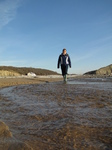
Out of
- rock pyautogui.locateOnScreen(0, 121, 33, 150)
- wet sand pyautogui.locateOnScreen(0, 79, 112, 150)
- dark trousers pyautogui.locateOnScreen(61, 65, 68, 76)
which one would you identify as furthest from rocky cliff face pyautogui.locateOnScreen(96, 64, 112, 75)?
rock pyautogui.locateOnScreen(0, 121, 33, 150)

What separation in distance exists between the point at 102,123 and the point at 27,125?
0.85 metres

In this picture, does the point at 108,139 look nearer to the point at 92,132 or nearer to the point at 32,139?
the point at 92,132

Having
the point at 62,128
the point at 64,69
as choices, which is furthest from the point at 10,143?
the point at 64,69

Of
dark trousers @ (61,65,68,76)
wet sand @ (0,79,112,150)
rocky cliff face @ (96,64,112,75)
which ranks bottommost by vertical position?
wet sand @ (0,79,112,150)

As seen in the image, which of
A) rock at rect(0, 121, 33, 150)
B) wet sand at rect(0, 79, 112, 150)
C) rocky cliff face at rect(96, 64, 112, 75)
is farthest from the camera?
rocky cliff face at rect(96, 64, 112, 75)

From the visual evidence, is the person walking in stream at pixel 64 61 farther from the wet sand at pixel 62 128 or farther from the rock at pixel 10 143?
the rock at pixel 10 143

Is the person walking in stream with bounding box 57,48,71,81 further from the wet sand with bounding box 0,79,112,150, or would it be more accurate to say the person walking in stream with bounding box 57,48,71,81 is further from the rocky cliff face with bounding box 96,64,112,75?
the rocky cliff face with bounding box 96,64,112,75

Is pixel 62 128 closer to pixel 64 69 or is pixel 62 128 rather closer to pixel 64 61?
pixel 64 61

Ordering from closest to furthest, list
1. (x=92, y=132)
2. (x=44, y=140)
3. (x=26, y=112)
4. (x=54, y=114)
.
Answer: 1. (x=44, y=140)
2. (x=92, y=132)
3. (x=54, y=114)
4. (x=26, y=112)

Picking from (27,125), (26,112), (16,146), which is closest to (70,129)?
(27,125)

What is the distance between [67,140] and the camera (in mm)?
1462

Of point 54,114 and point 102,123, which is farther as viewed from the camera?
point 54,114

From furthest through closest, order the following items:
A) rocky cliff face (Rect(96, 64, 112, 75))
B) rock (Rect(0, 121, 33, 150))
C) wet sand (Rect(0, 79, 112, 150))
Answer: rocky cliff face (Rect(96, 64, 112, 75)), wet sand (Rect(0, 79, 112, 150)), rock (Rect(0, 121, 33, 150))

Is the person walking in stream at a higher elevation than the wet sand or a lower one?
higher
